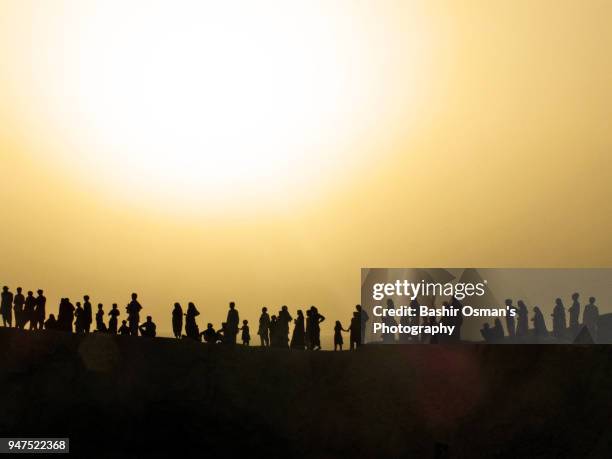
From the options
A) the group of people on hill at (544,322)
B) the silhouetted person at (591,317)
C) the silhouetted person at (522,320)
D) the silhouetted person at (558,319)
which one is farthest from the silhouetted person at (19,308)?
the silhouetted person at (591,317)

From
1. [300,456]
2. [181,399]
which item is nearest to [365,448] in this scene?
[300,456]

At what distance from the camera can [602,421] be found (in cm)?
3784

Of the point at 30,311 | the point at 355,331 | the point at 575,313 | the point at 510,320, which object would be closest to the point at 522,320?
Answer: the point at 510,320

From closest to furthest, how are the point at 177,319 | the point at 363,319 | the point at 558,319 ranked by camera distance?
the point at 558,319
the point at 363,319
the point at 177,319

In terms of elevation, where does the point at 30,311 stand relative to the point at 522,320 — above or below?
above

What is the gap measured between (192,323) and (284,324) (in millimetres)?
3886

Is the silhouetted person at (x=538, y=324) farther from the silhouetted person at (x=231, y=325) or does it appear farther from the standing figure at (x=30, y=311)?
the standing figure at (x=30, y=311)

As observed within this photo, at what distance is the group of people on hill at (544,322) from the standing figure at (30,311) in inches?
743

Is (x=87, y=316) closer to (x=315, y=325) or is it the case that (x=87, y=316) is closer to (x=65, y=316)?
(x=65, y=316)

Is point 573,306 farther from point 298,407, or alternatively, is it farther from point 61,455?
point 61,455

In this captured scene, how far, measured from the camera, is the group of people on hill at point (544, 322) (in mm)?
39031

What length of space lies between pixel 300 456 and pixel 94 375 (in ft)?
30.6

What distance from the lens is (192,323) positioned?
144 feet

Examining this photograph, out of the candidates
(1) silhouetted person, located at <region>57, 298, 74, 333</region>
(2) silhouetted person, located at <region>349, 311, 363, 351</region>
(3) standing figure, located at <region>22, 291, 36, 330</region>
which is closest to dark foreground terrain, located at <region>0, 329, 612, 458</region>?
(2) silhouetted person, located at <region>349, 311, 363, 351</region>
